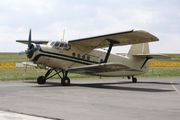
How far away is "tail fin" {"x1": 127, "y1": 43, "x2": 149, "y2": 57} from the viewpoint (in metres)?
23.5

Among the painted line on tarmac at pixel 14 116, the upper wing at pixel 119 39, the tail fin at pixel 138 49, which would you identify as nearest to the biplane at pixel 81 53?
the upper wing at pixel 119 39

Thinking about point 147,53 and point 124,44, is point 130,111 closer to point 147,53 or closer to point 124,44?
point 124,44

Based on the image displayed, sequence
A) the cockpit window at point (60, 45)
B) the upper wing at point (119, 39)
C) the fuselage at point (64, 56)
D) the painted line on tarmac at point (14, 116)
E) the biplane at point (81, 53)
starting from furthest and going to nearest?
the cockpit window at point (60, 45), the fuselage at point (64, 56), the biplane at point (81, 53), the upper wing at point (119, 39), the painted line on tarmac at point (14, 116)

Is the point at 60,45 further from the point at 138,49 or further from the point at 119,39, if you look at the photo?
the point at 138,49

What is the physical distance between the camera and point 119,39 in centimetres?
1911

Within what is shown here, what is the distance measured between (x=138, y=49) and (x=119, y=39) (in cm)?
513

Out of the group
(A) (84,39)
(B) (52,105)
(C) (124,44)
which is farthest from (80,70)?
(B) (52,105)

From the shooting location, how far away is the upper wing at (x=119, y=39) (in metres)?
16.9

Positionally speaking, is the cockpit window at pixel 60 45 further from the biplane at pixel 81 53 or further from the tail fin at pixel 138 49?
the tail fin at pixel 138 49

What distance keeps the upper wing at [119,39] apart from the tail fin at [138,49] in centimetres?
321

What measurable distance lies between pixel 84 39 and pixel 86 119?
1209cm

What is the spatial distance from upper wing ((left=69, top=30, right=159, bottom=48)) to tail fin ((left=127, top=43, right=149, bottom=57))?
10.5 ft

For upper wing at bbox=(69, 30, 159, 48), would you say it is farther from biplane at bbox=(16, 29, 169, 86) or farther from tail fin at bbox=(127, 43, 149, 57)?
tail fin at bbox=(127, 43, 149, 57)

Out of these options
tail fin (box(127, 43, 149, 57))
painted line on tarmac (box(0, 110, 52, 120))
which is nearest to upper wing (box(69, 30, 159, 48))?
tail fin (box(127, 43, 149, 57))
